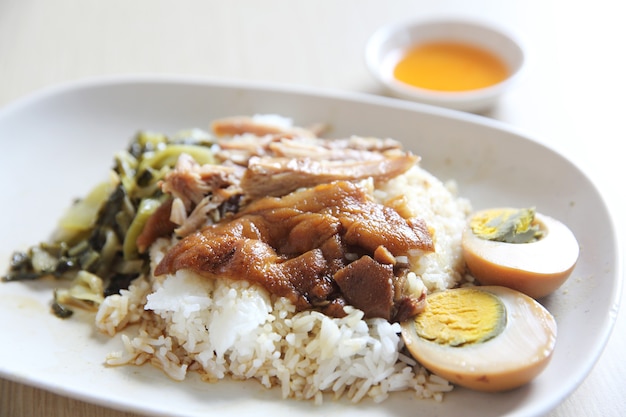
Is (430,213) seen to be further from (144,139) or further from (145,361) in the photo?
(144,139)

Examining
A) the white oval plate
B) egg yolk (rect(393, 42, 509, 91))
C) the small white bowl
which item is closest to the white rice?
the white oval plate

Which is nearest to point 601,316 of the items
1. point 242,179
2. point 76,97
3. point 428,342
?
point 428,342

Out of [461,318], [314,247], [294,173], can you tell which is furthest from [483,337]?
[294,173]

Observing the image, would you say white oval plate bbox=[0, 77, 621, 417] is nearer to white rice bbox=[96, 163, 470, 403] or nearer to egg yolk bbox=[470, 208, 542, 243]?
white rice bbox=[96, 163, 470, 403]

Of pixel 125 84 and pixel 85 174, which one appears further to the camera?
pixel 125 84

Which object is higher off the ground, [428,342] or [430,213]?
[430,213]
